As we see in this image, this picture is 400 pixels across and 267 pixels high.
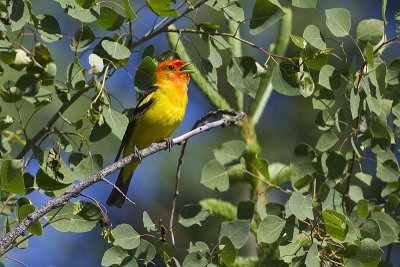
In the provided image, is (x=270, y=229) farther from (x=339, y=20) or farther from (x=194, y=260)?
(x=339, y=20)

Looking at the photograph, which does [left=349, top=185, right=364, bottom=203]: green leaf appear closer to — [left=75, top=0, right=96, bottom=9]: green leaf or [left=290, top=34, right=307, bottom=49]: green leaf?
[left=290, top=34, right=307, bottom=49]: green leaf

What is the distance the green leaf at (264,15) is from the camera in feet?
8.44

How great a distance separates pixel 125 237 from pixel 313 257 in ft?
2.65

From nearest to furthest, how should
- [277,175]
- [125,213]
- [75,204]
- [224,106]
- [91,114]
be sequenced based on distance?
[75,204]
[91,114]
[277,175]
[224,106]
[125,213]

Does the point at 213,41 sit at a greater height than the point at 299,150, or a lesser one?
greater

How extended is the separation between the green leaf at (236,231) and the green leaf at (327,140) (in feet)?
2.16

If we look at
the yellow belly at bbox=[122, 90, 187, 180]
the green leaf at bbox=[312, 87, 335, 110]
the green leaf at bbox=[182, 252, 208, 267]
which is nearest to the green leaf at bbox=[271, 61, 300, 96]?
the green leaf at bbox=[312, 87, 335, 110]

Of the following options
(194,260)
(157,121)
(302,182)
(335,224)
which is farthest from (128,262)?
(157,121)

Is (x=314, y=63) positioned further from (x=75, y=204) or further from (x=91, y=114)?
(x=75, y=204)

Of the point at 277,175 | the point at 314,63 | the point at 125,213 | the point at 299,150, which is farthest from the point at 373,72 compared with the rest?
the point at 125,213

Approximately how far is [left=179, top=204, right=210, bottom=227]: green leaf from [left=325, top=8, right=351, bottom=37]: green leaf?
1079 millimetres

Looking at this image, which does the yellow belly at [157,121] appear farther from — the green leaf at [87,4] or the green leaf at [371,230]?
the green leaf at [371,230]

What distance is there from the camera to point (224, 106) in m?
3.09

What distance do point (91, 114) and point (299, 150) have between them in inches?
43.6
